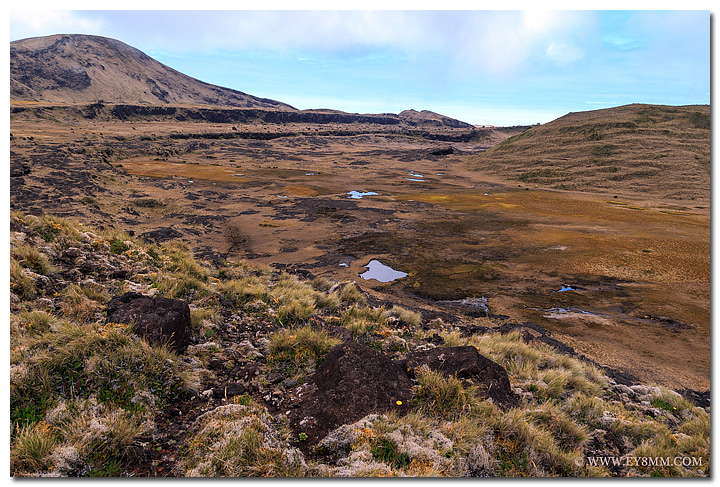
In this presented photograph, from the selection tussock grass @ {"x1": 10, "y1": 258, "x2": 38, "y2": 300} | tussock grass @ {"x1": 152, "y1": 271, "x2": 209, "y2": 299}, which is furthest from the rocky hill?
tussock grass @ {"x1": 10, "y1": 258, "x2": 38, "y2": 300}

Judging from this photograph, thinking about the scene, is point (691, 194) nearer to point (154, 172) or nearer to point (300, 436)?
point (300, 436)

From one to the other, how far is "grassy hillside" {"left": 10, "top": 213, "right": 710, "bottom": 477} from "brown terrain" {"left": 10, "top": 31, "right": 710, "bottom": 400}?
219 inches

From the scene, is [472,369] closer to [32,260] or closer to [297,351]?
[297,351]

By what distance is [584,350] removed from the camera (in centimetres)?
1078

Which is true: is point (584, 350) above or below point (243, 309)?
below

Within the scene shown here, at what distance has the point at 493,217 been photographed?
30406 millimetres

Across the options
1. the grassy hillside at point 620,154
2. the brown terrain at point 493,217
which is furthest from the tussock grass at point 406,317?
the grassy hillside at point 620,154

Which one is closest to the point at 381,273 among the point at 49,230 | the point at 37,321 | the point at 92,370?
the point at 49,230

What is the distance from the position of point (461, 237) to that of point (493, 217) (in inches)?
322

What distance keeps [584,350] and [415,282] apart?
297 inches

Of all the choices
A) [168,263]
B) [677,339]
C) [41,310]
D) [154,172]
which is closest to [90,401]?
[41,310]

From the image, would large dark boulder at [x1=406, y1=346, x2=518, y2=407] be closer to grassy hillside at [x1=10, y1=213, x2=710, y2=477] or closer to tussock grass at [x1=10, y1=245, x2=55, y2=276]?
grassy hillside at [x1=10, y1=213, x2=710, y2=477]

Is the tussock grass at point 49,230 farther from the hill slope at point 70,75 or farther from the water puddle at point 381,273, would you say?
the hill slope at point 70,75

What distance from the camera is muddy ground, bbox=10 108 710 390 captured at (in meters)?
12.8
